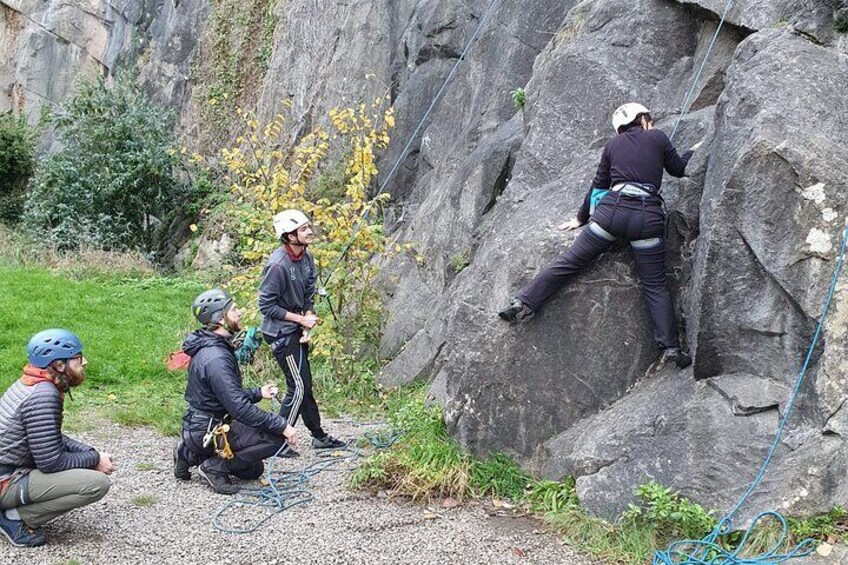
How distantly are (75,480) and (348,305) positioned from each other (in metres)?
5.80

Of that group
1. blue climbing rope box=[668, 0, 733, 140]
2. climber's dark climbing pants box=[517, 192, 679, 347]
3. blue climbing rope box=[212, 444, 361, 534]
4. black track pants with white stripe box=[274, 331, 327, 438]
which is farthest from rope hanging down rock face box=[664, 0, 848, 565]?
black track pants with white stripe box=[274, 331, 327, 438]

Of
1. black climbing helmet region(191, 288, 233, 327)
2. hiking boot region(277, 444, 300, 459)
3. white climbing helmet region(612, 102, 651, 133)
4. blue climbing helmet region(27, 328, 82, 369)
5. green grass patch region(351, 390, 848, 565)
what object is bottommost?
hiking boot region(277, 444, 300, 459)

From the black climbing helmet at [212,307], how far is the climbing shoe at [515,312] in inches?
89.8

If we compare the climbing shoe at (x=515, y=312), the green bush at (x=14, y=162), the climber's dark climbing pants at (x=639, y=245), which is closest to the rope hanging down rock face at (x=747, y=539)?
the climber's dark climbing pants at (x=639, y=245)

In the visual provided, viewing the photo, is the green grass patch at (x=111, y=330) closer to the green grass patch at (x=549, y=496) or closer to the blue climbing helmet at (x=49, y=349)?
the green grass patch at (x=549, y=496)

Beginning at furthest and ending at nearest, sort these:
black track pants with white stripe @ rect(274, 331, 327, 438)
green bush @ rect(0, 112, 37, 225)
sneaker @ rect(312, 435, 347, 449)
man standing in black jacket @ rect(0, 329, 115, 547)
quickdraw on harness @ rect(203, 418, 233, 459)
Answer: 1. green bush @ rect(0, 112, 37, 225)
2. sneaker @ rect(312, 435, 347, 449)
3. black track pants with white stripe @ rect(274, 331, 327, 438)
4. quickdraw on harness @ rect(203, 418, 233, 459)
5. man standing in black jacket @ rect(0, 329, 115, 547)

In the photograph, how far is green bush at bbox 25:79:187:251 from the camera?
21.4 m

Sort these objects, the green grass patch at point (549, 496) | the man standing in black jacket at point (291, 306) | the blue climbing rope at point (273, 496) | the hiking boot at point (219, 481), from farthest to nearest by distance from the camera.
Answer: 1. the man standing in black jacket at point (291, 306)
2. the hiking boot at point (219, 481)
3. the blue climbing rope at point (273, 496)
4. the green grass patch at point (549, 496)

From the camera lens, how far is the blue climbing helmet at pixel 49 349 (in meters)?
5.69

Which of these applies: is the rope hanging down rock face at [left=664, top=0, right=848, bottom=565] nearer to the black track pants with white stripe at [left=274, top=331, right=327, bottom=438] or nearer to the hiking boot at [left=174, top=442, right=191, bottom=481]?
the black track pants with white stripe at [left=274, top=331, right=327, bottom=438]

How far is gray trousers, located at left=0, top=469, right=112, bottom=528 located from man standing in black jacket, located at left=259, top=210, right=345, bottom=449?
2421mm

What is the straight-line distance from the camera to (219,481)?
7.13m

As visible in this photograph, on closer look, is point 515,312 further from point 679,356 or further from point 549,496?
point 549,496

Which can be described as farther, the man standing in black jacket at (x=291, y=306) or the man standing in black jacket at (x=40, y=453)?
the man standing in black jacket at (x=291, y=306)
